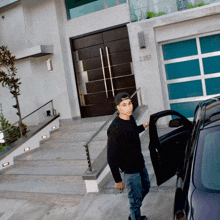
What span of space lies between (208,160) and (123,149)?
1.15 meters

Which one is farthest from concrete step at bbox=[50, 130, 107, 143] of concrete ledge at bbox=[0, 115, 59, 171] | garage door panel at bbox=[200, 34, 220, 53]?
garage door panel at bbox=[200, 34, 220, 53]

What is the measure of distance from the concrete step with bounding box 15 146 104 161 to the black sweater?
9.96 ft

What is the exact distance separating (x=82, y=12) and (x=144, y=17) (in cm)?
231

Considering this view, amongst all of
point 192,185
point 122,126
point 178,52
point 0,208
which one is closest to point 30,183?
point 0,208

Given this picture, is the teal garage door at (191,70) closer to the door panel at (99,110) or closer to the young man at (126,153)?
the door panel at (99,110)

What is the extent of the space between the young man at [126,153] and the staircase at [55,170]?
7.27ft

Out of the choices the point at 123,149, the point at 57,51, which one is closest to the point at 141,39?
the point at 57,51

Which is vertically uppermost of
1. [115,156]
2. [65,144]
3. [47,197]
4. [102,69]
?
[102,69]

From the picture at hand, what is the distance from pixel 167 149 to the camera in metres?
3.72

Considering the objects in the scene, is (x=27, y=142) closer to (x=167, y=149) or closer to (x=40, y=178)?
(x=40, y=178)

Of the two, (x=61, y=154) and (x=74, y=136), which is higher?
(x=74, y=136)

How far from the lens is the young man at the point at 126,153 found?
3.15 m

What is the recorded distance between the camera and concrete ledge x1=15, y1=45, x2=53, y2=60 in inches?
338

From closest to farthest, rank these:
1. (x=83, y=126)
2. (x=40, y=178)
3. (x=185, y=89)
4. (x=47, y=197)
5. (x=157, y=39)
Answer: (x=47, y=197) → (x=40, y=178) → (x=157, y=39) → (x=185, y=89) → (x=83, y=126)
